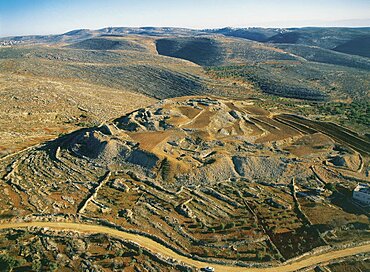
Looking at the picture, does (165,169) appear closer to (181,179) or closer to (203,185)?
(181,179)

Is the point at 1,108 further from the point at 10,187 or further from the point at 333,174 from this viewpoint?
the point at 333,174

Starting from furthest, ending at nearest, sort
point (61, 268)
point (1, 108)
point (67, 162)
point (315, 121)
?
point (1, 108) → point (315, 121) → point (67, 162) → point (61, 268)

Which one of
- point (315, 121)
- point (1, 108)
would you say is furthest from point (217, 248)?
point (1, 108)

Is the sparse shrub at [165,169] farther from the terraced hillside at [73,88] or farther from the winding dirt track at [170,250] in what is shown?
the terraced hillside at [73,88]

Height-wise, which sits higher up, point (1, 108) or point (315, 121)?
point (1, 108)

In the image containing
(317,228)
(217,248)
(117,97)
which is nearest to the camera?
(217,248)

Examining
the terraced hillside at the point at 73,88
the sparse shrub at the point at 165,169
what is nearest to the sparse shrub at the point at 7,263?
the sparse shrub at the point at 165,169

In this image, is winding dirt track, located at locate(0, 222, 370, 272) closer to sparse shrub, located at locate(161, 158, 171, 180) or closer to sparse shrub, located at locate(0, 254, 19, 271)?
sparse shrub, located at locate(0, 254, 19, 271)
